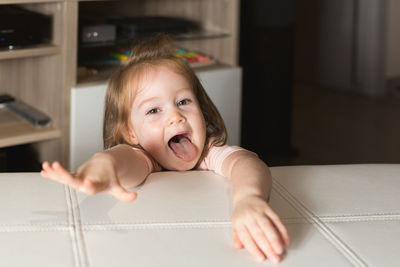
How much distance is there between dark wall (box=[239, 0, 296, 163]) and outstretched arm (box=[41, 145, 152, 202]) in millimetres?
1737

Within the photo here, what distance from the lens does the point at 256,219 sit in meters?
0.87

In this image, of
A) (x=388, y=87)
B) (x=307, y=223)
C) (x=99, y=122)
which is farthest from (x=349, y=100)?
(x=307, y=223)

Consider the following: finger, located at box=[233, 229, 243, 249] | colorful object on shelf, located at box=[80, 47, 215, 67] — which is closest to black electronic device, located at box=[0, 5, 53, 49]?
colorful object on shelf, located at box=[80, 47, 215, 67]

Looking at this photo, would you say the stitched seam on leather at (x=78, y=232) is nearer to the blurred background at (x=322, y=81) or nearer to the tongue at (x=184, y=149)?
the tongue at (x=184, y=149)

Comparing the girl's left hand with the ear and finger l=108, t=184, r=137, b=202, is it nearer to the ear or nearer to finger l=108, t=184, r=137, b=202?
finger l=108, t=184, r=137, b=202

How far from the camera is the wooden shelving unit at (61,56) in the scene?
1998mm

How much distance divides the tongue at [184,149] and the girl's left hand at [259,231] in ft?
1.28

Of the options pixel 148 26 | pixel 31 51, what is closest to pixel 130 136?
pixel 31 51

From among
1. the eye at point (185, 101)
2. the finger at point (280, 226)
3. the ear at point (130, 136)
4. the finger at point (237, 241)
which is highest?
the eye at point (185, 101)

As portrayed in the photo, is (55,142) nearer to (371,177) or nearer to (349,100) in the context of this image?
(371,177)

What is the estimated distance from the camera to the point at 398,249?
859 mm

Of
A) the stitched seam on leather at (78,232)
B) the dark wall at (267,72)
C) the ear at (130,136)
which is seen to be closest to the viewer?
the stitched seam on leather at (78,232)

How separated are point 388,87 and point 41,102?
2651mm

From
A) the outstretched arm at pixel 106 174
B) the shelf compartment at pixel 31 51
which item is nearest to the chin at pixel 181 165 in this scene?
the outstretched arm at pixel 106 174
